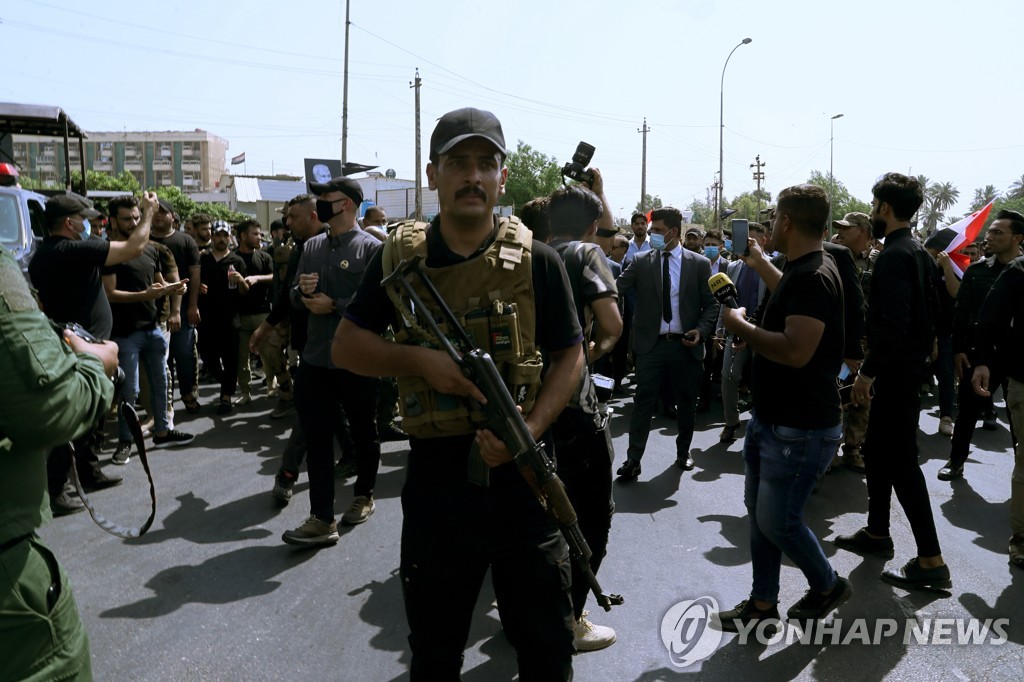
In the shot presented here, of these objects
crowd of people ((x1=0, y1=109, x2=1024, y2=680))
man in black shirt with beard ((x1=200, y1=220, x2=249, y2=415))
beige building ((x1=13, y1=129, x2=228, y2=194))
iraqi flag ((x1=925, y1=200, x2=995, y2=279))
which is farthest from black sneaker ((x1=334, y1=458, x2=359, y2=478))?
beige building ((x1=13, y1=129, x2=228, y2=194))

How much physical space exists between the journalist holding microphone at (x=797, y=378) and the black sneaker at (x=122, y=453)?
16.7 ft

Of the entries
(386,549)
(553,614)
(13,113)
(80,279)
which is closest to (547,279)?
(553,614)

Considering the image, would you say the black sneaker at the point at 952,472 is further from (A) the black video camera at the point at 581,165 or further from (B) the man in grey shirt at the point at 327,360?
(B) the man in grey shirt at the point at 327,360

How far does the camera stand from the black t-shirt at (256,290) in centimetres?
830

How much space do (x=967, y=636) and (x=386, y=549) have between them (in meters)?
2.97

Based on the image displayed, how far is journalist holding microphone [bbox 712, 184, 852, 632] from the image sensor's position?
311 cm

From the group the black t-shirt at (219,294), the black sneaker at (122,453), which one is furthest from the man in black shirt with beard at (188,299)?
the black sneaker at (122,453)

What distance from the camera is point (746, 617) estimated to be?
3.45 meters

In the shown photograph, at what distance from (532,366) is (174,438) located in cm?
565

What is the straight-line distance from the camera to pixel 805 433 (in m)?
3.16

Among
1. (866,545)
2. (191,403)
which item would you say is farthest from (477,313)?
(191,403)

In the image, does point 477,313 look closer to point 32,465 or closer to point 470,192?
point 470,192

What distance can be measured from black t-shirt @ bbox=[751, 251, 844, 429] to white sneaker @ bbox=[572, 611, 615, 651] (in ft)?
3.87

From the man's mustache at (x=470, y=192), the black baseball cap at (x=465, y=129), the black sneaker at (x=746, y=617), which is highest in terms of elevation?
the black baseball cap at (x=465, y=129)
